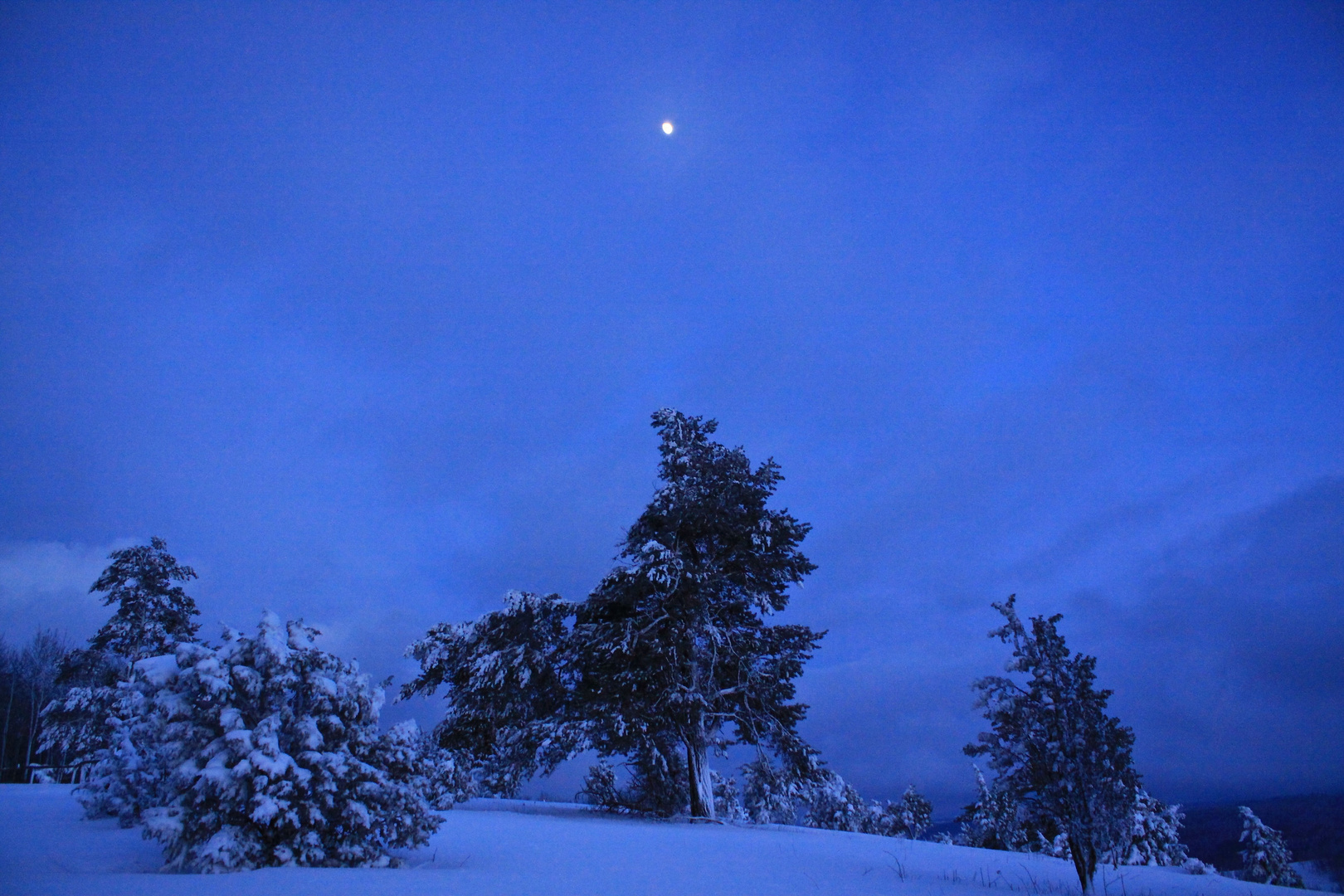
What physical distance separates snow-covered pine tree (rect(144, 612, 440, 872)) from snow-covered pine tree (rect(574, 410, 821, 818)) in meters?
8.56

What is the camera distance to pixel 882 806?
44625 mm

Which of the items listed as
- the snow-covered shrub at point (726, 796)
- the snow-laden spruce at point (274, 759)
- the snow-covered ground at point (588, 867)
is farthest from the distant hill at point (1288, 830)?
the snow-laden spruce at point (274, 759)

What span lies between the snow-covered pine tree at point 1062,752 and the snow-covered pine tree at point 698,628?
7969 millimetres

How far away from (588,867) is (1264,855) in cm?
3176

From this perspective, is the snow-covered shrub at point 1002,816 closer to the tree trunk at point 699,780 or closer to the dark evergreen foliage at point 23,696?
the tree trunk at point 699,780

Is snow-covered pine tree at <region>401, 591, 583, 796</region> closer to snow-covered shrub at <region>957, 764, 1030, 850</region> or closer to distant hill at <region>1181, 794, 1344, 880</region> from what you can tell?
snow-covered shrub at <region>957, 764, 1030, 850</region>

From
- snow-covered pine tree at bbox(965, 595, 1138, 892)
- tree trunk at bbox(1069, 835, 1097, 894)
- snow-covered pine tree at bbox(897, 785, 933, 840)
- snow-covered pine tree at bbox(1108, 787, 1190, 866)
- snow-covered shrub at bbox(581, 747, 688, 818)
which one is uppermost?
snow-covered pine tree at bbox(965, 595, 1138, 892)

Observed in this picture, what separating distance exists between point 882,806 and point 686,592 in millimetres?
38096

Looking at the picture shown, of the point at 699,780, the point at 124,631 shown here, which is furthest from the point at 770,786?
the point at 124,631

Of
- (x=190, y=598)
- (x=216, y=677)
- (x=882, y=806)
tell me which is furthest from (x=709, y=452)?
(x=882, y=806)

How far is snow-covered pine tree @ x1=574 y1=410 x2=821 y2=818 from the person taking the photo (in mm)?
16250

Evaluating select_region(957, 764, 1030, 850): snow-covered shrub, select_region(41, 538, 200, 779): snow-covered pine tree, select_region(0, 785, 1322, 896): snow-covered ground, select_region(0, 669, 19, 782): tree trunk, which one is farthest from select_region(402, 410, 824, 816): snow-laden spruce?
select_region(0, 669, 19, 782): tree trunk

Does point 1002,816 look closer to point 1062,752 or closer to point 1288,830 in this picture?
point 1062,752

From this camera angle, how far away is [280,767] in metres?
6.27
